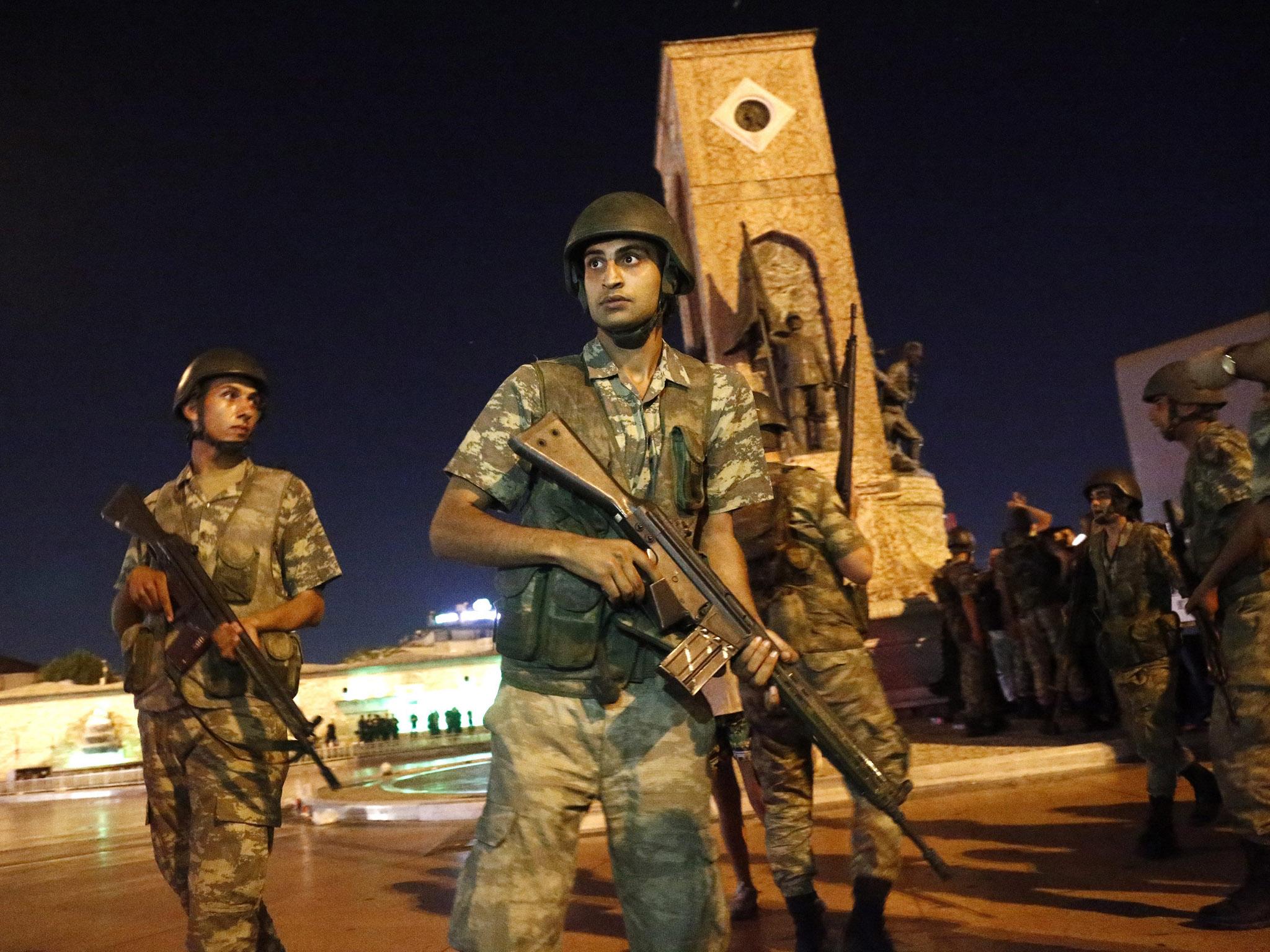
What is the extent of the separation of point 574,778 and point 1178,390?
11.0 feet

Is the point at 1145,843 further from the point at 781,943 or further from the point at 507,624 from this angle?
the point at 507,624

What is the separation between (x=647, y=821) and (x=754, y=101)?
1461 centimetres

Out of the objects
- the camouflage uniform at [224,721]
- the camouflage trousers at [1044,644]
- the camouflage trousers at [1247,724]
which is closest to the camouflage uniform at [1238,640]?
the camouflage trousers at [1247,724]

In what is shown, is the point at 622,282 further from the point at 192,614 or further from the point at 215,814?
the point at 215,814

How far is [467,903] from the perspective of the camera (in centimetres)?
205

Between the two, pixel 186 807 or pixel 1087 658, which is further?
pixel 1087 658

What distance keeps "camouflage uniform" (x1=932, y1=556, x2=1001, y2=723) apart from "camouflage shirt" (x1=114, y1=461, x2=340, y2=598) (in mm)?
6748

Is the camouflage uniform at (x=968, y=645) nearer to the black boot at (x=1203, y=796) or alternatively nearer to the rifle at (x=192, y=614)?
the black boot at (x=1203, y=796)

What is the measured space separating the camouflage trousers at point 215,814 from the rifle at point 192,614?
0.12 m

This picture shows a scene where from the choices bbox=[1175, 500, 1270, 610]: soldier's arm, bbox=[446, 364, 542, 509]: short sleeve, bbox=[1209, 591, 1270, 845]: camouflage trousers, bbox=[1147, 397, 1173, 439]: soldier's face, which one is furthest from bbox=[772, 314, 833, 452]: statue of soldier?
bbox=[446, 364, 542, 509]: short sleeve

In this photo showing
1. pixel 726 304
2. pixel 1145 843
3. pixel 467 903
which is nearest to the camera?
pixel 467 903

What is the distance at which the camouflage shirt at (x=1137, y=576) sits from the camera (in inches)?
195

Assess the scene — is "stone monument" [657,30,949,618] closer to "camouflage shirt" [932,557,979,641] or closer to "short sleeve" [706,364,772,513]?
"camouflage shirt" [932,557,979,641]

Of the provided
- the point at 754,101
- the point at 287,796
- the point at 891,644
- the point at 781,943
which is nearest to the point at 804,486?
the point at 781,943
